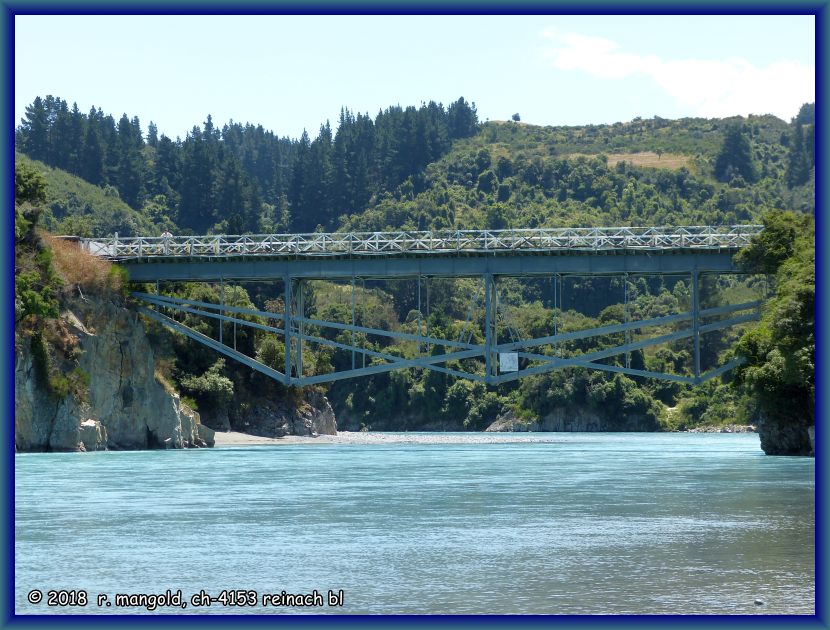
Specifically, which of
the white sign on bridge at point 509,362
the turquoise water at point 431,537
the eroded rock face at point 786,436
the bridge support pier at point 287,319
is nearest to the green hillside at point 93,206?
the bridge support pier at point 287,319

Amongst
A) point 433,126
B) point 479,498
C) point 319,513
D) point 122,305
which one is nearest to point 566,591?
point 319,513

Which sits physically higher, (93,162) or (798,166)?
(798,166)

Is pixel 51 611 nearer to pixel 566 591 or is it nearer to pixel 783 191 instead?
pixel 566 591

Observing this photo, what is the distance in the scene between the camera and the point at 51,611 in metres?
21.0

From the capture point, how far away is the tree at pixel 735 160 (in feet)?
618

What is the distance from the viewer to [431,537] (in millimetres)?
30125

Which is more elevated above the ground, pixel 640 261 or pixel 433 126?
pixel 433 126

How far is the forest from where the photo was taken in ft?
379

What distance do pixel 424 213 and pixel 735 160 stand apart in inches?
1931

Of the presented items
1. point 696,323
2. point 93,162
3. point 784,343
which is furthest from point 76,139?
point 784,343

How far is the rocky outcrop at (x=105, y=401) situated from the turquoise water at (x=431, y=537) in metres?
8.94

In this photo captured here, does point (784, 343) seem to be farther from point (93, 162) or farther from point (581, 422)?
point (93, 162)

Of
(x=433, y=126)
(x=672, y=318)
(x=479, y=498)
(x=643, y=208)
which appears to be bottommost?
(x=479, y=498)

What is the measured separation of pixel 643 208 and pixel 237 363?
9170cm
